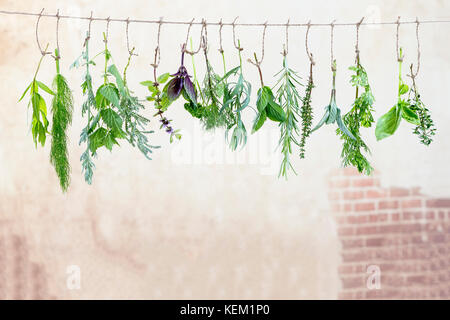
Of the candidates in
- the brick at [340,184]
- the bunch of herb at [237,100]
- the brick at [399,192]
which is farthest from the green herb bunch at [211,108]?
the brick at [399,192]

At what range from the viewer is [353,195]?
8.11 feet

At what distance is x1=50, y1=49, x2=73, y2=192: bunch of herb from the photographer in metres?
1.40

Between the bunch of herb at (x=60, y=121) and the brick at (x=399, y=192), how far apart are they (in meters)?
1.56

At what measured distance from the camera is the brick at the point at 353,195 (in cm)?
247

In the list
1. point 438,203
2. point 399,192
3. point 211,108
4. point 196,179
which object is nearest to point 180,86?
point 211,108

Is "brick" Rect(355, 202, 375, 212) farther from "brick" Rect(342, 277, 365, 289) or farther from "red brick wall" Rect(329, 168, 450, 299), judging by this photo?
"brick" Rect(342, 277, 365, 289)

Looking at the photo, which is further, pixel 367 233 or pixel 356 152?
pixel 367 233

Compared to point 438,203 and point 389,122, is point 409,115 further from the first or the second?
point 438,203

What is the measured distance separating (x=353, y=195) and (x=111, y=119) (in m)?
1.40

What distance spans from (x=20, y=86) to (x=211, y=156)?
2.93 ft

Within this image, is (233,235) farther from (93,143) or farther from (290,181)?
(93,143)

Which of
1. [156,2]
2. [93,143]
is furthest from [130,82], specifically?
[93,143]

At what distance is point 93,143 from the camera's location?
4.65ft

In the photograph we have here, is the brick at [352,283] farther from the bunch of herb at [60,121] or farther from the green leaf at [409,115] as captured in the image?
the bunch of herb at [60,121]
